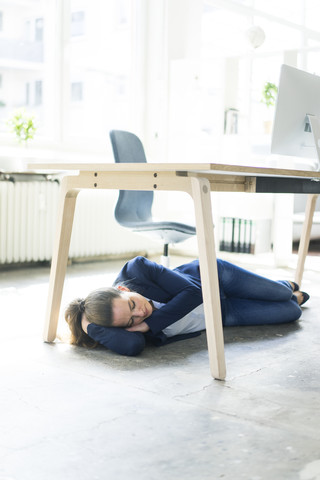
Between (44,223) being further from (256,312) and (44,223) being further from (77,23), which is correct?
(256,312)

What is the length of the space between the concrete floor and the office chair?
0.89m

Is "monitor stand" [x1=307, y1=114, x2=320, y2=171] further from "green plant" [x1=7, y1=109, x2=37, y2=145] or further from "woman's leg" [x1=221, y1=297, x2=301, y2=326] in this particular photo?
"green plant" [x1=7, y1=109, x2=37, y2=145]

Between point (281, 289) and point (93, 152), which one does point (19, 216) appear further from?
point (281, 289)

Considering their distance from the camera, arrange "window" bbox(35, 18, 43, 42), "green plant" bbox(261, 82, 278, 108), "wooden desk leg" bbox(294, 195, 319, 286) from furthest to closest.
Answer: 1. "green plant" bbox(261, 82, 278, 108)
2. "window" bbox(35, 18, 43, 42)
3. "wooden desk leg" bbox(294, 195, 319, 286)

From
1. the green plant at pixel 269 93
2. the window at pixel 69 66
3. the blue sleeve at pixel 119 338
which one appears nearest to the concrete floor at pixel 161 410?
the blue sleeve at pixel 119 338

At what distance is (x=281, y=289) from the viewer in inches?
112

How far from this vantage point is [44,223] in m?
4.68

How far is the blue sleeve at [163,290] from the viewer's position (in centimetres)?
238

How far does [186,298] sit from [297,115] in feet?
3.47

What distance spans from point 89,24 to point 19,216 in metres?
1.86

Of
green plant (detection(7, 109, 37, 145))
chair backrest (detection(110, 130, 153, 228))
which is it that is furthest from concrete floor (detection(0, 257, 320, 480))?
green plant (detection(7, 109, 37, 145))

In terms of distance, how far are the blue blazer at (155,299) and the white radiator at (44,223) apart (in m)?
2.09

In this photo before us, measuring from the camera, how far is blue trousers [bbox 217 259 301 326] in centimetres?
275

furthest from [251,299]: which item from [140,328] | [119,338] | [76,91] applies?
[76,91]
